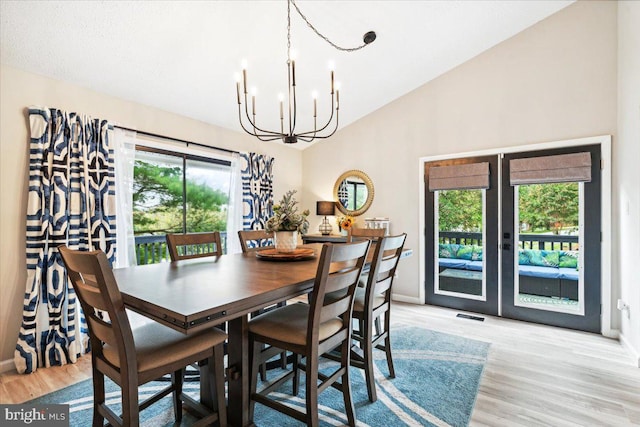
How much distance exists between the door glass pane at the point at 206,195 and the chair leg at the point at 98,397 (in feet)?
7.96

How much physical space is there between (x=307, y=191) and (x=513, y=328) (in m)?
3.40

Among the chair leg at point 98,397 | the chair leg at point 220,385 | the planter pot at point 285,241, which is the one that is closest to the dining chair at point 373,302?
the planter pot at point 285,241

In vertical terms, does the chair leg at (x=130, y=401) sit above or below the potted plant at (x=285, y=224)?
below

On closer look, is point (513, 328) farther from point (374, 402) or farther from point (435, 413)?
point (374, 402)

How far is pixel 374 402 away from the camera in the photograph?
2029 millimetres

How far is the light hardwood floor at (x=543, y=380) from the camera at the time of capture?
1919 millimetres

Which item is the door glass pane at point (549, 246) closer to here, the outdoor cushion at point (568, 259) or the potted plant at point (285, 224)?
the outdoor cushion at point (568, 259)

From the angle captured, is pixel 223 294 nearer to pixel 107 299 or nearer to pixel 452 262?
pixel 107 299

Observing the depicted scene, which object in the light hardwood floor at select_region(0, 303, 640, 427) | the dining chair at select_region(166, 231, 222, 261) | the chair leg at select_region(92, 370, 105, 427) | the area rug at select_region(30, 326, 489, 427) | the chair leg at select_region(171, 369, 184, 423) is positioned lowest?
the light hardwood floor at select_region(0, 303, 640, 427)

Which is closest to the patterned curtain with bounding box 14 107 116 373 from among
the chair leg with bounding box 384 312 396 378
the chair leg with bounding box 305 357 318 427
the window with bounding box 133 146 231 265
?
the window with bounding box 133 146 231 265

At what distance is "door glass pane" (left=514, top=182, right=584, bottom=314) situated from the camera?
3322 mm

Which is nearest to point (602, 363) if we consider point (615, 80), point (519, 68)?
point (615, 80)

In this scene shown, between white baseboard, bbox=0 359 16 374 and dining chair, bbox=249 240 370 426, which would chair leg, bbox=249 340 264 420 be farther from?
white baseboard, bbox=0 359 16 374

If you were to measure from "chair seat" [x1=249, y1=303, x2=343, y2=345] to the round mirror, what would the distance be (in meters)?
2.97
